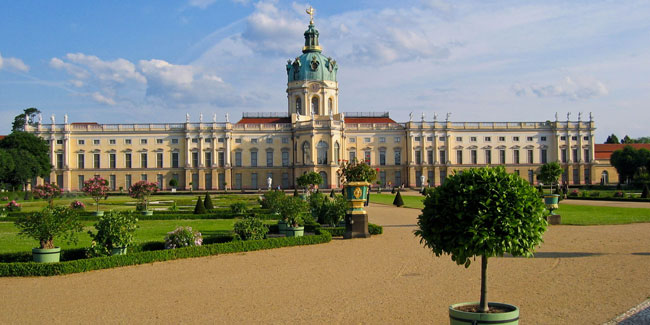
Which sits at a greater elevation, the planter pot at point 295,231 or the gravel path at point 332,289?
the planter pot at point 295,231

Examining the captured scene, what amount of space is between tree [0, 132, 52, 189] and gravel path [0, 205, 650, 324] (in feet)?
160

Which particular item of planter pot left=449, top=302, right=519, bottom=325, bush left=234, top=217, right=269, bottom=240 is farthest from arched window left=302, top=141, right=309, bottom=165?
planter pot left=449, top=302, right=519, bottom=325

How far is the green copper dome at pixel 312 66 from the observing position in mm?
74938

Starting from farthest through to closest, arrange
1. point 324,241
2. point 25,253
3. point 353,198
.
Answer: point 353,198 → point 324,241 → point 25,253

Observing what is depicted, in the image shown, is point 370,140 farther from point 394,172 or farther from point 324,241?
point 324,241

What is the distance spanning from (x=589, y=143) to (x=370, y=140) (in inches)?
1059

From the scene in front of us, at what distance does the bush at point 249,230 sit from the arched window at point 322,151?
51.4 metres

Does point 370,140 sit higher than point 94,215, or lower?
higher

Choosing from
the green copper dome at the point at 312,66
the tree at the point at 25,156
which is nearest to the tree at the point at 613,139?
the green copper dome at the point at 312,66

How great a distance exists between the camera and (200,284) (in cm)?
1134

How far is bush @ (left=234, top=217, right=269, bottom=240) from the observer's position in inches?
669

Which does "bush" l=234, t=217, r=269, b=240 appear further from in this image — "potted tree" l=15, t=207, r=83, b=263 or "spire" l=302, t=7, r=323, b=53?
"spire" l=302, t=7, r=323, b=53

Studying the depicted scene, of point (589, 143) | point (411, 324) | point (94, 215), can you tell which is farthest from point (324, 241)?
point (589, 143)

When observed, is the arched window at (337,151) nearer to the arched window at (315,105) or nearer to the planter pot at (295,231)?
the arched window at (315,105)
